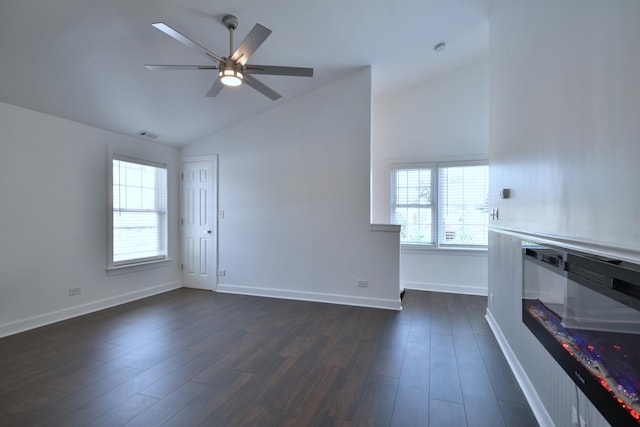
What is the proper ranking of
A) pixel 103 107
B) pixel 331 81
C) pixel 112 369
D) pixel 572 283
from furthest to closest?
pixel 331 81 < pixel 103 107 < pixel 112 369 < pixel 572 283

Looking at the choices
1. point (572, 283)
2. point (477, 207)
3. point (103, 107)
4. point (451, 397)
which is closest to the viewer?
point (572, 283)

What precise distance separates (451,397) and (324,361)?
101 centimetres

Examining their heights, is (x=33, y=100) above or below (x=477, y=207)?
above

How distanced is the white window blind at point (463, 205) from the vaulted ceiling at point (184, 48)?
1.76m

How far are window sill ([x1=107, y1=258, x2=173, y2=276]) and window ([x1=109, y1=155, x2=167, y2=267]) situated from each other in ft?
0.14

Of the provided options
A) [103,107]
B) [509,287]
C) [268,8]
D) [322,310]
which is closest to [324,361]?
[322,310]

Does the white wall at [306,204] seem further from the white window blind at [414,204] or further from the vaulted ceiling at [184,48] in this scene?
the white window blind at [414,204]

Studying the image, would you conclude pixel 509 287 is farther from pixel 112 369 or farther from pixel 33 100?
pixel 33 100

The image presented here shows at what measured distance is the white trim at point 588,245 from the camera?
94cm

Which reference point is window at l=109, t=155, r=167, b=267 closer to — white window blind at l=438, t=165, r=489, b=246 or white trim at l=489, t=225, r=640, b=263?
white window blind at l=438, t=165, r=489, b=246

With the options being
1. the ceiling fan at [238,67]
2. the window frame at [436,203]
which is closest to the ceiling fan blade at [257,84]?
the ceiling fan at [238,67]

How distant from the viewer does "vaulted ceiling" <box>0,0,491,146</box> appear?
7.95 feet

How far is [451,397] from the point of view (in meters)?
2.04

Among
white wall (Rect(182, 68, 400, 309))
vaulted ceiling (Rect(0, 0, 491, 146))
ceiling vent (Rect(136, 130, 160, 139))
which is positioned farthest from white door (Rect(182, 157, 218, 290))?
vaulted ceiling (Rect(0, 0, 491, 146))
